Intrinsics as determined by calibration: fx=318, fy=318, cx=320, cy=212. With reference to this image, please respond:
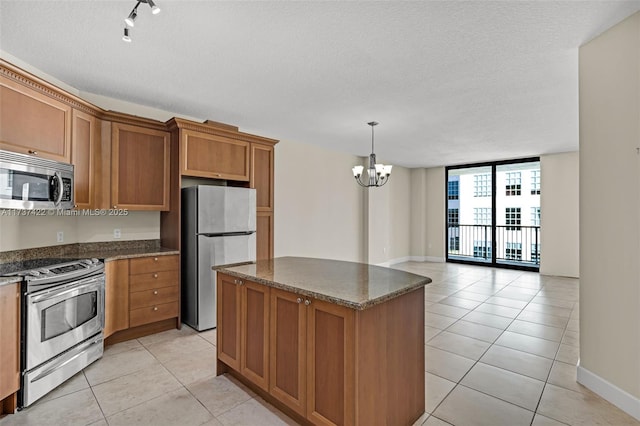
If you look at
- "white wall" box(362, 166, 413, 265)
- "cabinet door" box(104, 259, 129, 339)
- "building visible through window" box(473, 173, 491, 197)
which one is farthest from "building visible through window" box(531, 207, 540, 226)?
"cabinet door" box(104, 259, 129, 339)

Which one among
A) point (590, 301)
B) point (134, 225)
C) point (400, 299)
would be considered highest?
point (134, 225)

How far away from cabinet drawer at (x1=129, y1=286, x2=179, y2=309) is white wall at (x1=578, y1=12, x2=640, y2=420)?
12.6 ft

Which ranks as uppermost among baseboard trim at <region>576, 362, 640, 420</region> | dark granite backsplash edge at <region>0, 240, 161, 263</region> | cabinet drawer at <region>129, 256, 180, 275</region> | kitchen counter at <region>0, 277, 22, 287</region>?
dark granite backsplash edge at <region>0, 240, 161, 263</region>

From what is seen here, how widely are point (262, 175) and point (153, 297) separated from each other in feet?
6.44

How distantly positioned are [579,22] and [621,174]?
41.8 inches

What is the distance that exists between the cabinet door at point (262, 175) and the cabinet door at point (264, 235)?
0.11m

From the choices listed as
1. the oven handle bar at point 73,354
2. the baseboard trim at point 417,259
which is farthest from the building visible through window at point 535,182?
the oven handle bar at point 73,354

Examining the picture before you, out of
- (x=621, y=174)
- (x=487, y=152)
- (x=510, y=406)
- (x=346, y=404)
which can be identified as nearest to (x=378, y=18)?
(x=621, y=174)

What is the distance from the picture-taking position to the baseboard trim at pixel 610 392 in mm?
2070

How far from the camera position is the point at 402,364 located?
1873 millimetres

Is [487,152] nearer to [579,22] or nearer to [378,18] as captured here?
[579,22]

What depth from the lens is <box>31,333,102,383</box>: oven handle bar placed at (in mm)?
2260

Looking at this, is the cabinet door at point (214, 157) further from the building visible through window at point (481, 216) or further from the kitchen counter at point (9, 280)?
the building visible through window at point (481, 216)

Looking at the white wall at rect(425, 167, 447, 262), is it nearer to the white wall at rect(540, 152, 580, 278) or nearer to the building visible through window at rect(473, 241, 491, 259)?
the building visible through window at rect(473, 241, 491, 259)
